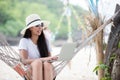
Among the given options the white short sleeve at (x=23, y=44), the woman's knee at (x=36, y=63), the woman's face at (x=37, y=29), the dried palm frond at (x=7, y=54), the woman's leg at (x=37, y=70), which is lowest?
the woman's leg at (x=37, y=70)

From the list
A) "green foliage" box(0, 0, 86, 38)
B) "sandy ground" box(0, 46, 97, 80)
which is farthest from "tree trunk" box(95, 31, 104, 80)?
"green foliage" box(0, 0, 86, 38)

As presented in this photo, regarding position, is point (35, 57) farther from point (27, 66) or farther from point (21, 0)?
point (21, 0)

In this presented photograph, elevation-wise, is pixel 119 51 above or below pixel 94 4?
below

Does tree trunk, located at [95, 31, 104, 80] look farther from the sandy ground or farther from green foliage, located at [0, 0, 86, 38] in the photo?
green foliage, located at [0, 0, 86, 38]

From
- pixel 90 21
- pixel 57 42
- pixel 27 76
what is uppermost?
pixel 90 21

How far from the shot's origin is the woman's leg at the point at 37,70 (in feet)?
8.34

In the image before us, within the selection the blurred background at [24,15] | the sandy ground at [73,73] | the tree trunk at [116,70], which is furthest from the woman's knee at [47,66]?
the blurred background at [24,15]

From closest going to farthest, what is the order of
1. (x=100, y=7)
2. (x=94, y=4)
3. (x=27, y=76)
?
1. (x=27, y=76)
2. (x=94, y=4)
3. (x=100, y=7)

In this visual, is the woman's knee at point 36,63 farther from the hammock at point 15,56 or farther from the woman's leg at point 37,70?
the hammock at point 15,56

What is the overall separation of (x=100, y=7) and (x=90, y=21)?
395 millimetres

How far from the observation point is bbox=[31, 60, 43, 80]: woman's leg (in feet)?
8.34

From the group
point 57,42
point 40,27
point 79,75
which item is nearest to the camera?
point 40,27

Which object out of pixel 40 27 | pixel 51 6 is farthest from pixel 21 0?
pixel 40 27

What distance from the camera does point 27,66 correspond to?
266cm
